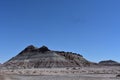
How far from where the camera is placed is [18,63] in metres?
199

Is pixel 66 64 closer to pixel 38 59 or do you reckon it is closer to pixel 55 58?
pixel 55 58

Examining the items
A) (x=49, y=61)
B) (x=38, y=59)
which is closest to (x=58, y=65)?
(x=49, y=61)

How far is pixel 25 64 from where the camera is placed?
19338 centimetres

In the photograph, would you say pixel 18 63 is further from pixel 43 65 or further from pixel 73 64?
pixel 73 64

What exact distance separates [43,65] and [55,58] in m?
12.5

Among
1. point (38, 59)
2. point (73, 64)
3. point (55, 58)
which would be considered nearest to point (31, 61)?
point (38, 59)

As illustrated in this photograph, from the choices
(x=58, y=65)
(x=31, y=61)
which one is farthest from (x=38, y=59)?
(x=58, y=65)

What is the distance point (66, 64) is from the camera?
623 ft

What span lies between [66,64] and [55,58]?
934 cm

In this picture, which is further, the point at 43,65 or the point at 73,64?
the point at 73,64

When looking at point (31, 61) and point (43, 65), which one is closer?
point (43, 65)

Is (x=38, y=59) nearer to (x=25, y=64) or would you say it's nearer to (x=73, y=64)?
(x=25, y=64)

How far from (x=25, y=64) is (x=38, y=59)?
10.9m

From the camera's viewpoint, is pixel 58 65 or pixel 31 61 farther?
pixel 31 61
